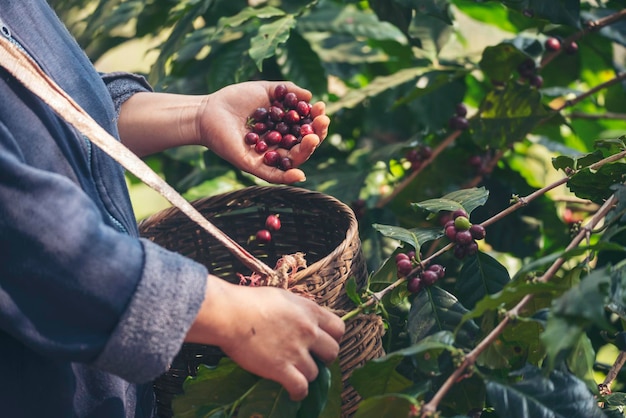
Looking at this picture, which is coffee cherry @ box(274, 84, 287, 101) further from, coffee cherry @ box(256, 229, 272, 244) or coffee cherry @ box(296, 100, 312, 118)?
coffee cherry @ box(256, 229, 272, 244)

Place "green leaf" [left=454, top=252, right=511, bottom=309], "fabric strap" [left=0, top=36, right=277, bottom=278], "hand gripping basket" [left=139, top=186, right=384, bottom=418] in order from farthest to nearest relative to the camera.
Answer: "green leaf" [left=454, top=252, right=511, bottom=309], "hand gripping basket" [left=139, top=186, right=384, bottom=418], "fabric strap" [left=0, top=36, right=277, bottom=278]

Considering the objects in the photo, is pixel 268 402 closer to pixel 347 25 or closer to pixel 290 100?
pixel 290 100

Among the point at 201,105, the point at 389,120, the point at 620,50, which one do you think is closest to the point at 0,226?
the point at 201,105

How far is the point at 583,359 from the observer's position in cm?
96

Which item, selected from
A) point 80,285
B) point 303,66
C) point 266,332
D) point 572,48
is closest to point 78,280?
point 80,285

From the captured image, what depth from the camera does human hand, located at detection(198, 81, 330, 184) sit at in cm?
127

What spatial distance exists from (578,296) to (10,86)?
2.30ft

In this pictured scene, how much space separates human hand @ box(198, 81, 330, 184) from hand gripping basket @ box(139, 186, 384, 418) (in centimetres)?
11

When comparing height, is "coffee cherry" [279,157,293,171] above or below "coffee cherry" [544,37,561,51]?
above

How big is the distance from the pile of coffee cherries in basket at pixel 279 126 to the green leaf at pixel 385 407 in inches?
18.5

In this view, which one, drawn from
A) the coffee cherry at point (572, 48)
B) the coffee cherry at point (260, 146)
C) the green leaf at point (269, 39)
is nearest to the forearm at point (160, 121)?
the coffee cherry at point (260, 146)

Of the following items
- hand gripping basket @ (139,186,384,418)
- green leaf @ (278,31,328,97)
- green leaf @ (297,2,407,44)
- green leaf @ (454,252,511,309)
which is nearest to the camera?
hand gripping basket @ (139,186,384,418)

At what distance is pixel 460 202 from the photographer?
1.21 m

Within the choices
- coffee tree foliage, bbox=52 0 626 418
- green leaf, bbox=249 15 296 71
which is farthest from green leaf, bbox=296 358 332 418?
green leaf, bbox=249 15 296 71
